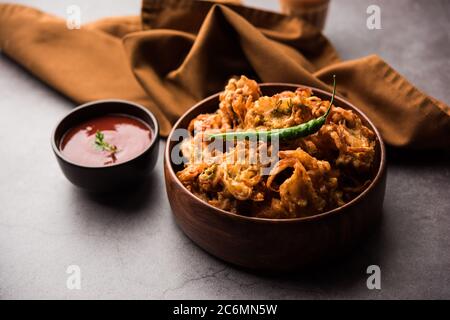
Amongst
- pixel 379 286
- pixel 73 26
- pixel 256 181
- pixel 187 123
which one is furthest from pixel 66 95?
pixel 379 286

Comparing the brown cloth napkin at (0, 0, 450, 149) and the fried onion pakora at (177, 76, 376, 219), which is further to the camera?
the brown cloth napkin at (0, 0, 450, 149)

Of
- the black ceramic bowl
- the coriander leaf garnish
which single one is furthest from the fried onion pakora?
the coriander leaf garnish

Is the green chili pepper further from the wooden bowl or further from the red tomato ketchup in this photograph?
the red tomato ketchup

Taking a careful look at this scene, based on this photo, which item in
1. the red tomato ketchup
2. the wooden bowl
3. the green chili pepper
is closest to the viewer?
the wooden bowl

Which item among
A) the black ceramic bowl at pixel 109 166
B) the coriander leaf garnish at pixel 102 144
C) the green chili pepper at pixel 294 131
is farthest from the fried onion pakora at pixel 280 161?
the coriander leaf garnish at pixel 102 144

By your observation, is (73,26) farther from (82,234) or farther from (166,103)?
(82,234)

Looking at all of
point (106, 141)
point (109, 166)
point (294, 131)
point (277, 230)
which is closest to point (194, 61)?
point (106, 141)

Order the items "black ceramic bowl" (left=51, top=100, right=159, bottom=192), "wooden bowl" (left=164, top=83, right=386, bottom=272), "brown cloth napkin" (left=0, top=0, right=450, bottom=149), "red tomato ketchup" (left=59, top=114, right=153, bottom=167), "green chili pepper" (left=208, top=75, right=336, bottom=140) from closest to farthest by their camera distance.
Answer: "wooden bowl" (left=164, top=83, right=386, bottom=272)
"green chili pepper" (left=208, top=75, right=336, bottom=140)
"black ceramic bowl" (left=51, top=100, right=159, bottom=192)
"red tomato ketchup" (left=59, top=114, right=153, bottom=167)
"brown cloth napkin" (left=0, top=0, right=450, bottom=149)

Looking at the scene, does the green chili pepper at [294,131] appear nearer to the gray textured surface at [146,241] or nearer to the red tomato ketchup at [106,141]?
the gray textured surface at [146,241]
